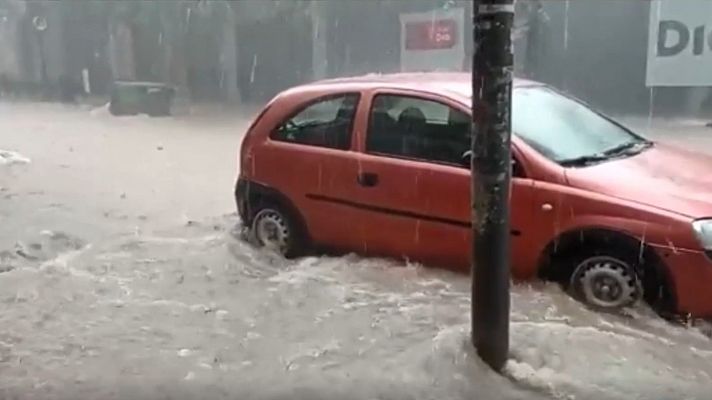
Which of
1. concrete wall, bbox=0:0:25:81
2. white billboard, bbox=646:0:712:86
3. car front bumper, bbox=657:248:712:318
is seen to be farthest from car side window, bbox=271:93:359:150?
concrete wall, bbox=0:0:25:81

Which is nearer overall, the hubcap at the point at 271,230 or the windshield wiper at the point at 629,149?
the windshield wiper at the point at 629,149

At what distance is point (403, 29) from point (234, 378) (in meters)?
3.85

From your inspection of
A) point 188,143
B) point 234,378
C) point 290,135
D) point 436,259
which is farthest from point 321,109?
point 188,143

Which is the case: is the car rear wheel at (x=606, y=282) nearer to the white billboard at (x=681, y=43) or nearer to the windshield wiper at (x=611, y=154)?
the windshield wiper at (x=611, y=154)

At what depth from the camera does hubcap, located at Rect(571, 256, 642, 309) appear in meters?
3.83

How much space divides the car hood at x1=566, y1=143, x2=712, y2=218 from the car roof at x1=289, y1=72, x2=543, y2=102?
730 mm

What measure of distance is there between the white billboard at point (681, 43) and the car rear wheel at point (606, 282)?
2.18 metres

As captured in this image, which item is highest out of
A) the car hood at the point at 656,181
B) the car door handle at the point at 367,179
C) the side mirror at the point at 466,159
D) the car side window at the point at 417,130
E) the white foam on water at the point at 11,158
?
the car side window at the point at 417,130

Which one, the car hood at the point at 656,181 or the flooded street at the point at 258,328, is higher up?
the car hood at the point at 656,181

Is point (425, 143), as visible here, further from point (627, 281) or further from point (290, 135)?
point (627, 281)

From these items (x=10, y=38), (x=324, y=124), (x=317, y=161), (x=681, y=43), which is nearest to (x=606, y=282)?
(x=317, y=161)

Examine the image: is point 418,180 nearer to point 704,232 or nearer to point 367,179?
point 367,179

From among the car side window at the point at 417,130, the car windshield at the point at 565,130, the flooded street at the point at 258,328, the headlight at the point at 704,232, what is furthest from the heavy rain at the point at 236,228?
the car windshield at the point at 565,130

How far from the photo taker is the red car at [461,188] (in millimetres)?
3791
